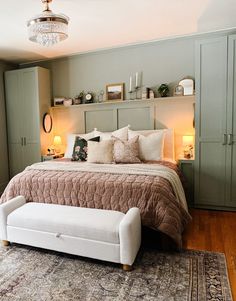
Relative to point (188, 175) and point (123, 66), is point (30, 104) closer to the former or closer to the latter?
point (123, 66)

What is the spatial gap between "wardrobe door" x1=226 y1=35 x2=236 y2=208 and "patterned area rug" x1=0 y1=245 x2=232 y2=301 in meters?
1.24

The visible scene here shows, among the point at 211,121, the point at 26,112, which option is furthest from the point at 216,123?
the point at 26,112

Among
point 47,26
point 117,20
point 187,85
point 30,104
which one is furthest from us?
point 30,104

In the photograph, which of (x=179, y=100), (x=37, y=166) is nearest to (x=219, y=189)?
(x=179, y=100)

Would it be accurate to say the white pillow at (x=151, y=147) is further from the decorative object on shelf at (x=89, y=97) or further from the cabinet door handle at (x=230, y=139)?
the decorative object on shelf at (x=89, y=97)

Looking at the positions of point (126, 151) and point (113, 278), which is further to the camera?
point (126, 151)

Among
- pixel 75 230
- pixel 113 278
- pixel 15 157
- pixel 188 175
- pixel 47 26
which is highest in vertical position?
pixel 47 26

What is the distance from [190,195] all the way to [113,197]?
5.40 feet

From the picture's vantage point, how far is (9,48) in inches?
153

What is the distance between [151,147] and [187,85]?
1.10 metres

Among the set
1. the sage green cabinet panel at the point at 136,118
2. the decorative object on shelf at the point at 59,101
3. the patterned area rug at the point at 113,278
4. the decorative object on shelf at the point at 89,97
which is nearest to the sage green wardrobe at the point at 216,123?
the sage green cabinet panel at the point at 136,118

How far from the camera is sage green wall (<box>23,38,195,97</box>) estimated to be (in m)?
3.78

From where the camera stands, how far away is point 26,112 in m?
4.54

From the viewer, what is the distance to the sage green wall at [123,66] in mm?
3775
